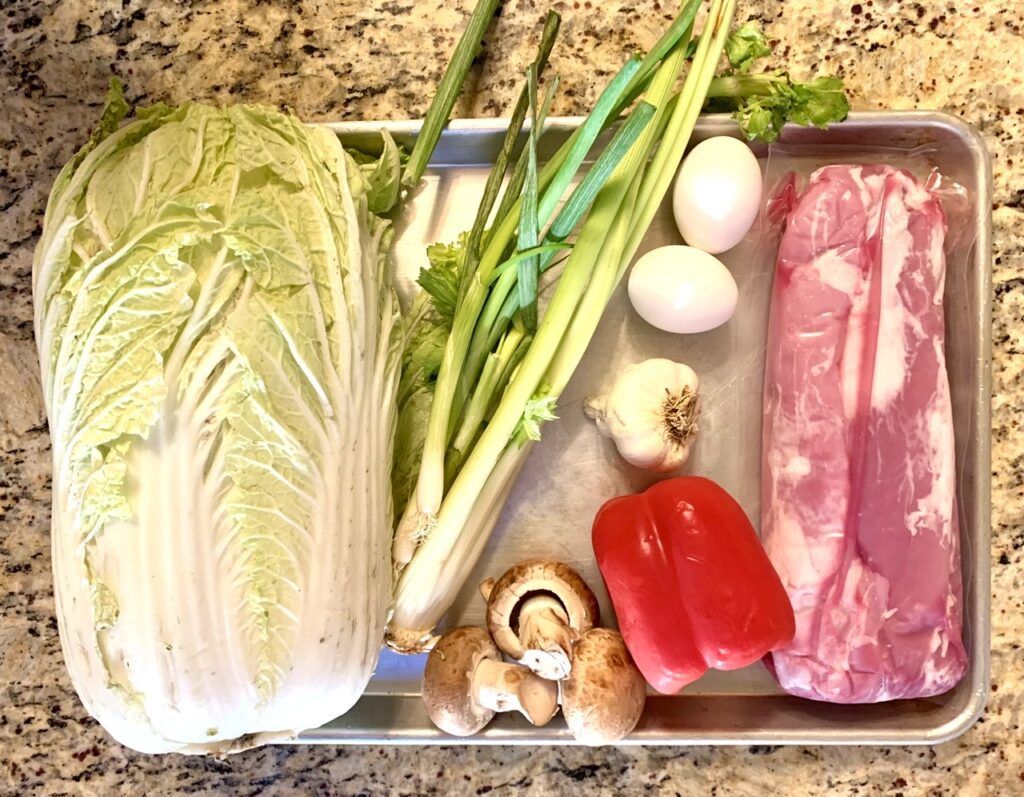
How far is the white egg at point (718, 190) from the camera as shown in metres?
1.06

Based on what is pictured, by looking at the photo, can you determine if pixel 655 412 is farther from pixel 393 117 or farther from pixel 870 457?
pixel 393 117

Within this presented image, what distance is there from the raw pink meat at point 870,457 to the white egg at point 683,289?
113 mm

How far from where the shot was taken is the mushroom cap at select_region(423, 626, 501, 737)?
1029 millimetres

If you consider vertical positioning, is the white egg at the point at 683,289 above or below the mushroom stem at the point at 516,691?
above

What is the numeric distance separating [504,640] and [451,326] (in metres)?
0.43

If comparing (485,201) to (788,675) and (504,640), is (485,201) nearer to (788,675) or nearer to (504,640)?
(504,640)

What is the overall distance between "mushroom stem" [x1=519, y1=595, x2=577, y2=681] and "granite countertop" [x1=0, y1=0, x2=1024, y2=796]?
23 cm

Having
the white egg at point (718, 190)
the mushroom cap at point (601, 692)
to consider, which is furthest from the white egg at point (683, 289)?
the mushroom cap at point (601, 692)

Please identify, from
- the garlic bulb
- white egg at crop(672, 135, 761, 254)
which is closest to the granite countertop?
white egg at crop(672, 135, 761, 254)

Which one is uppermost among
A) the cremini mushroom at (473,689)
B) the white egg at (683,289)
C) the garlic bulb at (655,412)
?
the white egg at (683,289)

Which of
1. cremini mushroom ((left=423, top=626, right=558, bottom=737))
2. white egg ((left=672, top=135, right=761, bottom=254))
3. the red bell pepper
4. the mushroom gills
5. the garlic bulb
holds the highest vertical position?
white egg ((left=672, top=135, right=761, bottom=254))

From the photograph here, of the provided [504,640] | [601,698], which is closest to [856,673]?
[601,698]

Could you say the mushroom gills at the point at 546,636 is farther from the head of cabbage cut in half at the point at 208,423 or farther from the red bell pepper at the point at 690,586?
the head of cabbage cut in half at the point at 208,423

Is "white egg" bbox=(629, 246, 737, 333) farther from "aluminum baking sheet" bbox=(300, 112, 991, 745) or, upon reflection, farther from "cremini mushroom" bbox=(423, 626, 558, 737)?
"cremini mushroom" bbox=(423, 626, 558, 737)
